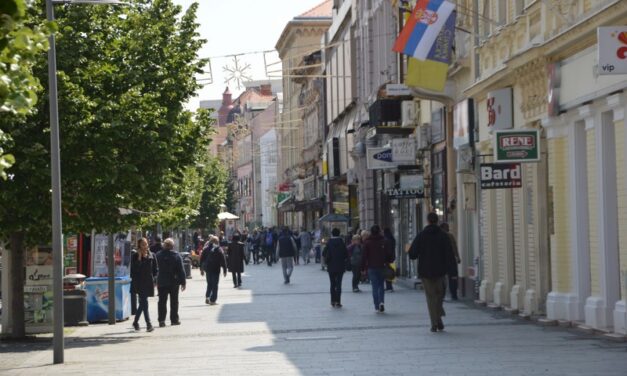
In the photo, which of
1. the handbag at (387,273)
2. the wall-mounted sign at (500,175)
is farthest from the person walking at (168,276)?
the wall-mounted sign at (500,175)

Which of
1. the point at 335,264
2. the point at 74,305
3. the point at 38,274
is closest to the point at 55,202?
the point at 38,274

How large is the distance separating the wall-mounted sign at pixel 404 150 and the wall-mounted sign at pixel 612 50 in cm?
2246

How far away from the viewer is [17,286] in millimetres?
22984

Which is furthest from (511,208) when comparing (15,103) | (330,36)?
(330,36)

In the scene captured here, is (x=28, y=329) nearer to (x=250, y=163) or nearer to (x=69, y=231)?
(x=69, y=231)

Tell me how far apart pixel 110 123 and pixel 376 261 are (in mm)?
6946

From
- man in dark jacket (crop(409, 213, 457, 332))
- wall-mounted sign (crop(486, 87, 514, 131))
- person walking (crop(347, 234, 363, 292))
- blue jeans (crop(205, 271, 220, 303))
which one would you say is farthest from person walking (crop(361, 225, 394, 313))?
person walking (crop(347, 234, 363, 292))

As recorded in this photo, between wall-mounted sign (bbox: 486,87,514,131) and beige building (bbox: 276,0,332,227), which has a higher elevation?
beige building (bbox: 276,0,332,227)

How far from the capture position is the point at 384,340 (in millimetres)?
19609

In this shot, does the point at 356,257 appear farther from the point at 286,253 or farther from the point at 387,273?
the point at 286,253

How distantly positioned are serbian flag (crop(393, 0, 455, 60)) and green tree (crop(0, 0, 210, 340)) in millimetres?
4029

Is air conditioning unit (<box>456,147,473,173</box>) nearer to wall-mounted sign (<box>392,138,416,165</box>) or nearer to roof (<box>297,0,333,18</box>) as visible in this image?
wall-mounted sign (<box>392,138,416,165</box>)

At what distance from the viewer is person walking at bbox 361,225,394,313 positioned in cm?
2619

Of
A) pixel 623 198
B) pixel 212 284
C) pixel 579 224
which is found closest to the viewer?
pixel 623 198
